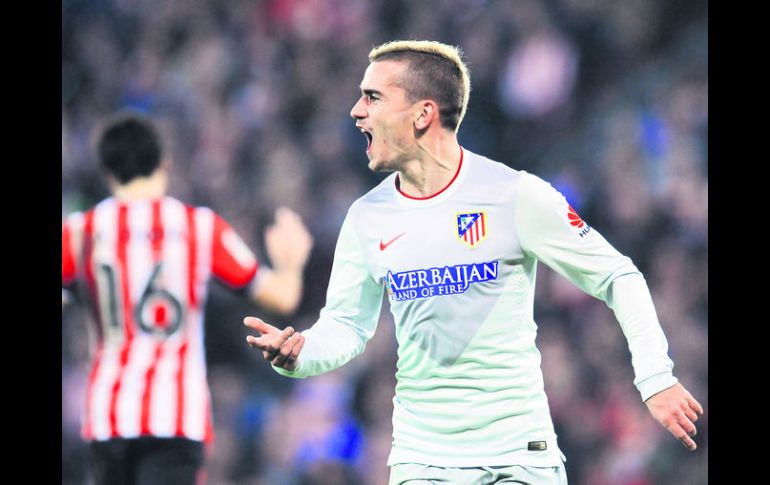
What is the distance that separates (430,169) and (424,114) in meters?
0.18

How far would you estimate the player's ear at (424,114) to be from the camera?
10.8 feet

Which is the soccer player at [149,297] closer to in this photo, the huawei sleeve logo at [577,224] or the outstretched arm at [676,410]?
the huawei sleeve logo at [577,224]

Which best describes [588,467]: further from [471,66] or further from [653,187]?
[471,66]

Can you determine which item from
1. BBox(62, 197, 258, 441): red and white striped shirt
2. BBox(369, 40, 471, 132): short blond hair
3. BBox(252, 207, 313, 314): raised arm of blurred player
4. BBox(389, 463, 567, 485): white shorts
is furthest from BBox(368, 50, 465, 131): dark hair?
BBox(62, 197, 258, 441): red and white striped shirt

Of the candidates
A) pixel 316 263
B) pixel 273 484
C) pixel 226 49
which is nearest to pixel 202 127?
pixel 226 49

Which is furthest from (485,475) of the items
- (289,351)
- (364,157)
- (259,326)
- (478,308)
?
(364,157)

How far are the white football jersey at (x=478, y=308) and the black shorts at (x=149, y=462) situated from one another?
1328mm

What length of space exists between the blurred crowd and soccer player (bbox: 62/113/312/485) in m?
1.15

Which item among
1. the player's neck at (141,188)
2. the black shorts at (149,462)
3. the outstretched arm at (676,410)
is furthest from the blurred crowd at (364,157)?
the outstretched arm at (676,410)

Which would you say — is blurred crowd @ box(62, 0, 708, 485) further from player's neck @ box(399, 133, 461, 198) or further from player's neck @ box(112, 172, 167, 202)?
player's neck @ box(399, 133, 461, 198)

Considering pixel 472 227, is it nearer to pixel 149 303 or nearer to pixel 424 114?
pixel 424 114

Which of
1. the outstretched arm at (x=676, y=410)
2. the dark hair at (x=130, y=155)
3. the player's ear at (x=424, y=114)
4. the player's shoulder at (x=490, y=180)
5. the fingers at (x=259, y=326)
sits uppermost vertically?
the dark hair at (x=130, y=155)

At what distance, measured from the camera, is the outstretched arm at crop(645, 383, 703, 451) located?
2.72 meters

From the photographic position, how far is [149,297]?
4449 mm
